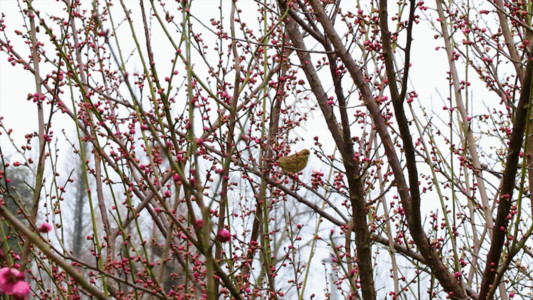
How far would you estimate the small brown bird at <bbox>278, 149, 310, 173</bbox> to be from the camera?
105 inches

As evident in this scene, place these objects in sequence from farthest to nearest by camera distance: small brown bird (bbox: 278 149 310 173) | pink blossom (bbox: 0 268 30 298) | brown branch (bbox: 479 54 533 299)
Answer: small brown bird (bbox: 278 149 310 173) < brown branch (bbox: 479 54 533 299) < pink blossom (bbox: 0 268 30 298)

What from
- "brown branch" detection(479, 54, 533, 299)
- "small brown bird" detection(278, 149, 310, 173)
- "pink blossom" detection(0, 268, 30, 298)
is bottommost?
"pink blossom" detection(0, 268, 30, 298)

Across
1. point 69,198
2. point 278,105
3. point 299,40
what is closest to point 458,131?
point 278,105

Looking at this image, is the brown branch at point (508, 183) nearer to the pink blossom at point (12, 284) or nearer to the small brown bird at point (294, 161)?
the small brown bird at point (294, 161)

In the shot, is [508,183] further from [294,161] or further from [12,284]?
[12,284]

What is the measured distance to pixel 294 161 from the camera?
269 cm

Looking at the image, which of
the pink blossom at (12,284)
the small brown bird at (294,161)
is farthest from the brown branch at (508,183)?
the pink blossom at (12,284)

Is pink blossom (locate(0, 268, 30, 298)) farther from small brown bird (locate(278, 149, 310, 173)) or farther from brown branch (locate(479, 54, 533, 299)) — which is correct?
small brown bird (locate(278, 149, 310, 173))

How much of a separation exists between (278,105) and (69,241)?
1098 cm

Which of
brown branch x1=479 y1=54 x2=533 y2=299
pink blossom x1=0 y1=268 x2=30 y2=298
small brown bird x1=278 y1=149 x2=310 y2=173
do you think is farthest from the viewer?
small brown bird x1=278 y1=149 x2=310 y2=173

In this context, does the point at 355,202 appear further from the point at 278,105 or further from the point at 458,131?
the point at 458,131

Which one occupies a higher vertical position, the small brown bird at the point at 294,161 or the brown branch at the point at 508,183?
the small brown bird at the point at 294,161

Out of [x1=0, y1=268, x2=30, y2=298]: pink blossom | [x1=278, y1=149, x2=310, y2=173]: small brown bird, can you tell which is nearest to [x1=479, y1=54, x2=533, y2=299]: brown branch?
[x1=278, y1=149, x2=310, y2=173]: small brown bird

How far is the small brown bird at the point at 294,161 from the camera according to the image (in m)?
2.67
